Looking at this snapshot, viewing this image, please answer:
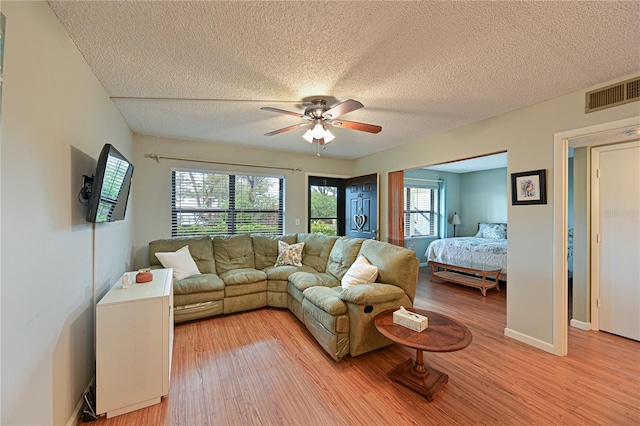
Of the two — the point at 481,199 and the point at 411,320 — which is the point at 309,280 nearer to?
the point at 411,320

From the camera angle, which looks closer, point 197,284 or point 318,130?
point 318,130

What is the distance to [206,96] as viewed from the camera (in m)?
2.42

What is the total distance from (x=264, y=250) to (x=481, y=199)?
5.70 m

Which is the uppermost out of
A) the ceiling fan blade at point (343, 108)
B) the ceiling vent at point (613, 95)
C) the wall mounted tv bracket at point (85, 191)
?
the ceiling vent at point (613, 95)

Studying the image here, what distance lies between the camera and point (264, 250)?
4086mm

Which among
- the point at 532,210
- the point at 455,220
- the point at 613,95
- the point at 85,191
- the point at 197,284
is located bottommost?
the point at 197,284

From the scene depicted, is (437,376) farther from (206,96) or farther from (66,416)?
(206,96)

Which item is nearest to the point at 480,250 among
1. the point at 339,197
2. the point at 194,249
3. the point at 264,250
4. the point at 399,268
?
the point at 339,197

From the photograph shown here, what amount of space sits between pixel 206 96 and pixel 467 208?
681cm

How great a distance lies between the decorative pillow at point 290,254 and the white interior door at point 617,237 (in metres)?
3.65

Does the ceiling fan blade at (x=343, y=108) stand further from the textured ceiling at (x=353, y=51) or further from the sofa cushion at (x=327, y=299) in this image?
the sofa cushion at (x=327, y=299)

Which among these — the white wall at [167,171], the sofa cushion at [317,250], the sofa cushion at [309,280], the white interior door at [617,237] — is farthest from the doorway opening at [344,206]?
the white interior door at [617,237]

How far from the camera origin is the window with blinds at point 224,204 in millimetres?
4012

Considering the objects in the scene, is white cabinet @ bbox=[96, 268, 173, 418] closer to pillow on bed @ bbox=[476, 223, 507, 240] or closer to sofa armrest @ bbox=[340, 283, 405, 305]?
sofa armrest @ bbox=[340, 283, 405, 305]
